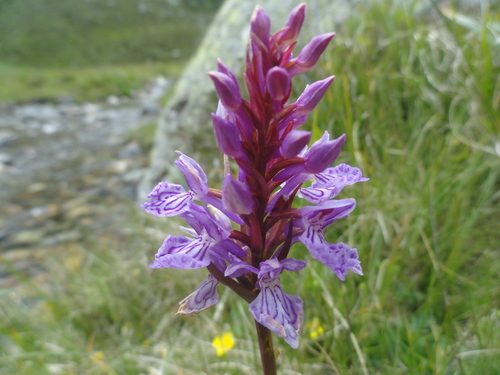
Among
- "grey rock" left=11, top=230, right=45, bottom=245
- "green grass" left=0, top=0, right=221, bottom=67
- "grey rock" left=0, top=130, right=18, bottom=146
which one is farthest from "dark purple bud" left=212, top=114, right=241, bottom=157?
"green grass" left=0, top=0, right=221, bottom=67

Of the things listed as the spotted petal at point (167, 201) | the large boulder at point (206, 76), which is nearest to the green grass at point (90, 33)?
Answer: the large boulder at point (206, 76)

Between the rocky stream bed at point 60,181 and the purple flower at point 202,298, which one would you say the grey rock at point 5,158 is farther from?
the purple flower at point 202,298

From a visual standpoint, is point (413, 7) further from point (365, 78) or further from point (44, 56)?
point (44, 56)

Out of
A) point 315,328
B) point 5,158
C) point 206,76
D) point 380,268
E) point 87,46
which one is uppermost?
point 87,46

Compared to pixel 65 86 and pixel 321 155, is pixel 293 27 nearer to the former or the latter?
pixel 321 155

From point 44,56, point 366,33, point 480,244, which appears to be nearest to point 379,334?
point 480,244

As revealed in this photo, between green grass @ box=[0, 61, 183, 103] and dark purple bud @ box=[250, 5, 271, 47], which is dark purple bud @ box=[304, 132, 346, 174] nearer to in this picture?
dark purple bud @ box=[250, 5, 271, 47]

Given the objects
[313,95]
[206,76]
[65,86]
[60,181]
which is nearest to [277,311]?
[313,95]
